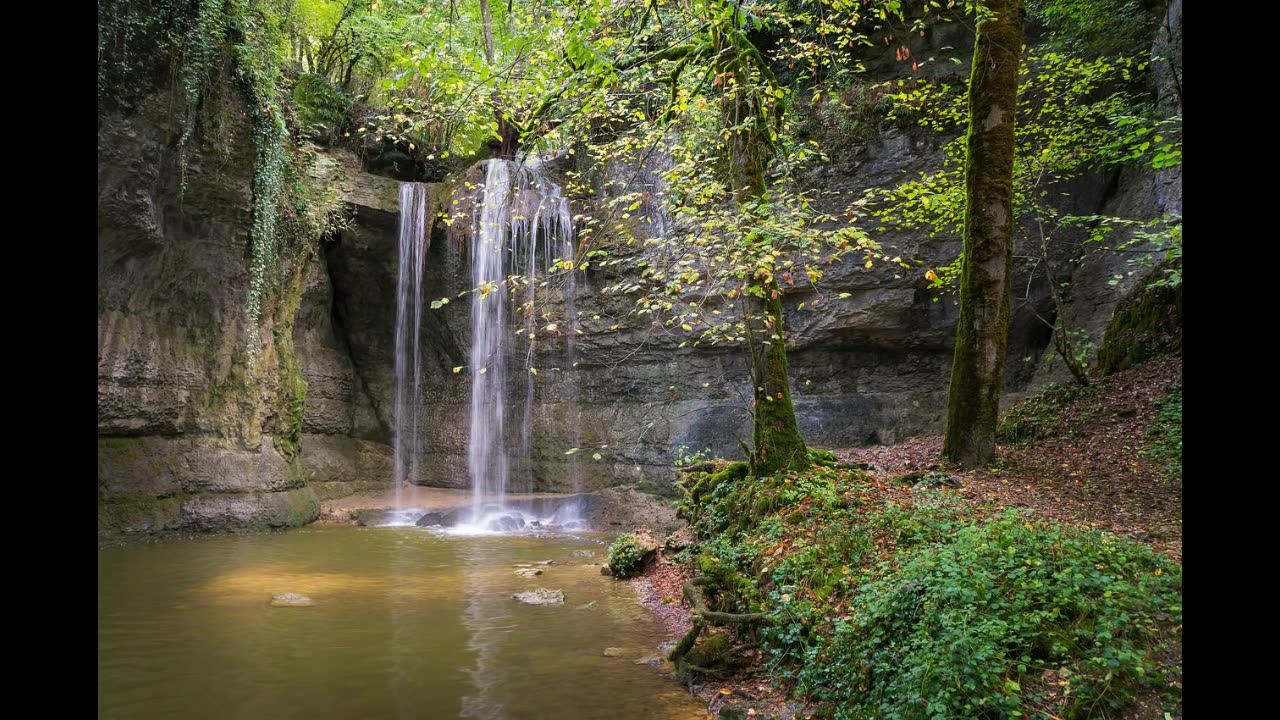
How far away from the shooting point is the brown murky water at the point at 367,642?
18.0 feet

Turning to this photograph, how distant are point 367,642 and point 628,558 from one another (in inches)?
154

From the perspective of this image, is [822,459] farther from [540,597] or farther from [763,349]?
[540,597]

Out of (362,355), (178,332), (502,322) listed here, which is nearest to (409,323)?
(362,355)

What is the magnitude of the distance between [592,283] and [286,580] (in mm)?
11469

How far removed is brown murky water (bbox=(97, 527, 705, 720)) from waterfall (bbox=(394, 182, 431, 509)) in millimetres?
8775

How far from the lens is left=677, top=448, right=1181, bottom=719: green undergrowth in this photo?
12.0 feet

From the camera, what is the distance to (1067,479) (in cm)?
804

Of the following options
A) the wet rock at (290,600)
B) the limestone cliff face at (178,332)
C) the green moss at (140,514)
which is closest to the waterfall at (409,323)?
the limestone cliff face at (178,332)

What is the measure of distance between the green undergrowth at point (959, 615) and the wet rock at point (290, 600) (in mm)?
4996

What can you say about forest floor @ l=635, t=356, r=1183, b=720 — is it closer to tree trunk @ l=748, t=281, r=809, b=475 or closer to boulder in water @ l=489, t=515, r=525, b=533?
tree trunk @ l=748, t=281, r=809, b=475

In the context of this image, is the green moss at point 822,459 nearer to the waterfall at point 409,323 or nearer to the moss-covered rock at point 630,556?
the moss-covered rock at point 630,556

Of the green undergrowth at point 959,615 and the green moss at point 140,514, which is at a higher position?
the green undergrowth at point 959,615
